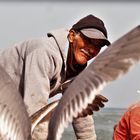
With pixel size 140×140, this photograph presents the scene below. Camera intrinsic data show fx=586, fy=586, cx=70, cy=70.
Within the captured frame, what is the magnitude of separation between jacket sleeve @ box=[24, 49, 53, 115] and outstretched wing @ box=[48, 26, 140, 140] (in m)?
0.87

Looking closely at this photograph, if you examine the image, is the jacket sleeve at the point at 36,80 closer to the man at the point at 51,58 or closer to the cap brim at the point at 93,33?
the man at the point at 51,58

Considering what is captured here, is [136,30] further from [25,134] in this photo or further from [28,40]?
[28,40]

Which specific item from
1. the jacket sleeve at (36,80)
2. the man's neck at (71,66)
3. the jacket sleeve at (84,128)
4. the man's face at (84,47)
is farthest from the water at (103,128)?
the jacket sleeve at (36,80)

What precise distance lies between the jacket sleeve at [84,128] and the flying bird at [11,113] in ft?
6.53

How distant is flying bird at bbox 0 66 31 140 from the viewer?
336 cm

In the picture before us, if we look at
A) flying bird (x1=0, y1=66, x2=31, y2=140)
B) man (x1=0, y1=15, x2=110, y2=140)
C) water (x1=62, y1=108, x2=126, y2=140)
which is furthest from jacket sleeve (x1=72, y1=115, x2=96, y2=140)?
water (x1=62, y1=108, x2=126, y2=140)

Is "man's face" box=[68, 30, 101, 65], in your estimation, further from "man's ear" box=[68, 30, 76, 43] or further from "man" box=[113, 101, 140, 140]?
"man" box=[113, 101, 140, 140]

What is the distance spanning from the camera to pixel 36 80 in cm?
421

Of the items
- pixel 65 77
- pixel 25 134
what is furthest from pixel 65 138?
pixel 25 134

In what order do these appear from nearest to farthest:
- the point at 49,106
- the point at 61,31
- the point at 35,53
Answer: the point at 49,106 → the point at 35,53 → the point at 61,31

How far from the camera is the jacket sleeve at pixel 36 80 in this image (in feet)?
13.8

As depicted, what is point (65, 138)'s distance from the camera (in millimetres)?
19984

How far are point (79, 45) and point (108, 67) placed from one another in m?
1.30

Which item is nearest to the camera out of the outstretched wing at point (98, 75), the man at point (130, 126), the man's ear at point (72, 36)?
the outstretched wing at point (98, 75)
